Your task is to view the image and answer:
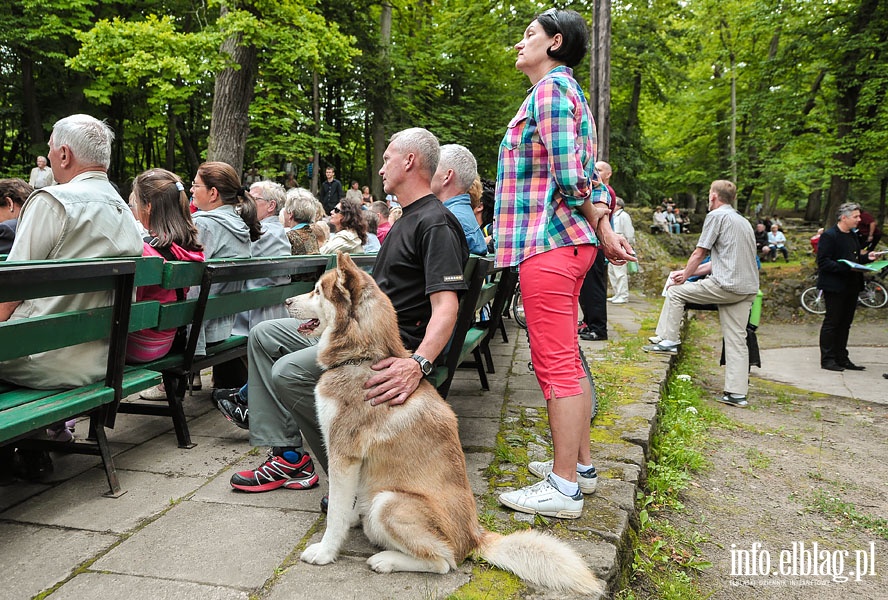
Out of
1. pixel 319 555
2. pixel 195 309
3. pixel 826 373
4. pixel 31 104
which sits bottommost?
pixel 826 373

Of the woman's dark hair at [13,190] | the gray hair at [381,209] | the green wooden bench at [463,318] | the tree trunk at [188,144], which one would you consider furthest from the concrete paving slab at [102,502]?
the tree trunk at [188,144]

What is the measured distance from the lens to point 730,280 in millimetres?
6203

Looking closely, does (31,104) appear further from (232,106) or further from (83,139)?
(83,139)

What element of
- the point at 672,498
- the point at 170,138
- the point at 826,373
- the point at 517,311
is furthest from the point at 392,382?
the point at 170,138

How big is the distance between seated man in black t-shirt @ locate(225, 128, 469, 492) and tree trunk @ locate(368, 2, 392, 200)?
1804 cm

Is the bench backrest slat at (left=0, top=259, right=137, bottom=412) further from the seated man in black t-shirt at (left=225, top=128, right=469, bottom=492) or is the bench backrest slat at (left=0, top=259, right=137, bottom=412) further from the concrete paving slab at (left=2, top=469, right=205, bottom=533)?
the seated man in black t-shirt at (left=225, top=128, right=469, bottom=492)

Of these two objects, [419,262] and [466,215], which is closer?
[419,262]

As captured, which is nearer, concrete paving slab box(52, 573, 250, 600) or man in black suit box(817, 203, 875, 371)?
concrete paving slab box(52, 573, 250, 600)

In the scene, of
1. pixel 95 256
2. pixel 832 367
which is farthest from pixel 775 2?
pixel 95 256

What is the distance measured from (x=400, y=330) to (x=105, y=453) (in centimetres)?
160

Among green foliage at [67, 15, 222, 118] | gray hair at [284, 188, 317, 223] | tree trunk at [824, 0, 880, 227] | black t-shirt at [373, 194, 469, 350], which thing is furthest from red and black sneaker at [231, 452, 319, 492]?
tree trunk at [824, 0, 880, 227]

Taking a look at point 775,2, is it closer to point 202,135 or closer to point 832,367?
point 832,367

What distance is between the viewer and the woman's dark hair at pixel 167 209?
393cm

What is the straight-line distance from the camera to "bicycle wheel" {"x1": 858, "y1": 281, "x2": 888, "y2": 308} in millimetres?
14192
